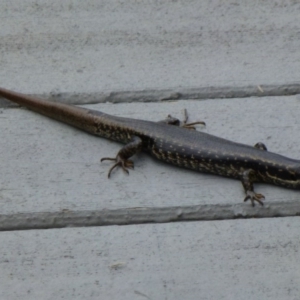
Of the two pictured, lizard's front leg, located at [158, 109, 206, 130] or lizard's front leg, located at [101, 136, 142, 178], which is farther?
lizard's front leg, located at [158, 109, 206, 130]

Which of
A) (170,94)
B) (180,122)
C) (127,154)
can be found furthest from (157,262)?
(170,94)

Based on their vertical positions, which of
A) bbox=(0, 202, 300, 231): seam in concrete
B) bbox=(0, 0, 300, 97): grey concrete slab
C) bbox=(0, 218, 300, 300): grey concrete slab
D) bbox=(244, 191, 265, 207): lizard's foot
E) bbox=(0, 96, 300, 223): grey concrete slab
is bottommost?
bbox=(0, 218, 300, 300): grey concrete slab

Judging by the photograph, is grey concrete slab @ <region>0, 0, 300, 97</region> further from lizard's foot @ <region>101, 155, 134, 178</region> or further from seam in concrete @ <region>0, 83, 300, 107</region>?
lizard's foot @ <region>101, 155, 134, 178</region>

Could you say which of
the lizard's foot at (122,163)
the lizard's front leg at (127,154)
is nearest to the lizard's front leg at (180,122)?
the lizard's front leg at (127,154)

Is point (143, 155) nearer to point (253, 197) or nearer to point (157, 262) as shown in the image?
point (253, 197)

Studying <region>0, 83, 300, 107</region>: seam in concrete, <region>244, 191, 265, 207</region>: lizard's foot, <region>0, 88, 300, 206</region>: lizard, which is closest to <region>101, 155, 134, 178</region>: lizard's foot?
<region>0, 88, 300, 206</region>: lizard

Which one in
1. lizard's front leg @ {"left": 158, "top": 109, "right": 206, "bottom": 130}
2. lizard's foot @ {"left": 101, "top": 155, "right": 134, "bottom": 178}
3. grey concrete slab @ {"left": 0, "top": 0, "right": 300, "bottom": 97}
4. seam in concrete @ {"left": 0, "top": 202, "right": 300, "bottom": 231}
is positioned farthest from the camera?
grey concrete slab @ {"left": 0, "top": 0, "right": 300, "bottom": 97}
